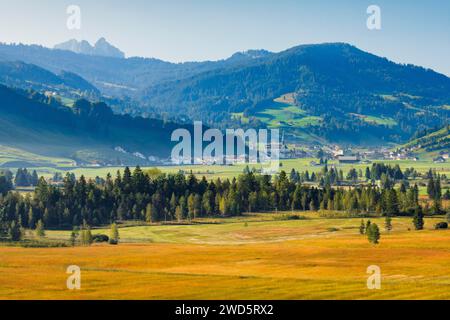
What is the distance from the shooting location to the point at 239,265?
90.3m

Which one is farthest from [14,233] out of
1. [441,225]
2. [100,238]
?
[441,225]

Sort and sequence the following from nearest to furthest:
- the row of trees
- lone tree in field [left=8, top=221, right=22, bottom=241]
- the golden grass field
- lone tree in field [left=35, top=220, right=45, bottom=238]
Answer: the golden grass field < lone tree in field [left=8, top=221, right=22, bottom=241] < lone tree in field [left=35, top=220, right=45, bottom=238] < the row of trees

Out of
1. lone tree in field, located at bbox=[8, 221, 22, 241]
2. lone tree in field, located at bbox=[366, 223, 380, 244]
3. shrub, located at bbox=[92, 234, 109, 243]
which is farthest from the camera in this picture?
shrub, located at bbox=[92, 234, 109, 243]

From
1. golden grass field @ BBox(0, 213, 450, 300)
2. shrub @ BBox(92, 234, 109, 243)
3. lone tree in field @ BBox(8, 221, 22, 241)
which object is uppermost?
lone tree in field @ BBox(8, 221, 22, 241)

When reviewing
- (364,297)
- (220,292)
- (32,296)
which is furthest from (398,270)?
(32,296)

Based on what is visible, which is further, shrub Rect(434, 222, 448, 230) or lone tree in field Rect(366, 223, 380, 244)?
shrub Rect(434, 222, 448, 230)

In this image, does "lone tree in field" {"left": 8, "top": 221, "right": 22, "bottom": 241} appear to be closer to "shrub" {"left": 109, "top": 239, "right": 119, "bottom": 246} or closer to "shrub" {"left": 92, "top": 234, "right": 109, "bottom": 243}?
"shrub" {"left": 92, "top": 234, "right": 109, "bottom": 243}

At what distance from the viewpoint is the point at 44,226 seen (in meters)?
148

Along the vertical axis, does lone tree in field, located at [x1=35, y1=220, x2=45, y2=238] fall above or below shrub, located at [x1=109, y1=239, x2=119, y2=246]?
above

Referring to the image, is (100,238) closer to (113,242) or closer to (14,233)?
(113,242)

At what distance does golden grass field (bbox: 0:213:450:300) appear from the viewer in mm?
67500

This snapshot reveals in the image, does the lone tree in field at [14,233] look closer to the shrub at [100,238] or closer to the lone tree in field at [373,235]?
the shrub at [100,238]

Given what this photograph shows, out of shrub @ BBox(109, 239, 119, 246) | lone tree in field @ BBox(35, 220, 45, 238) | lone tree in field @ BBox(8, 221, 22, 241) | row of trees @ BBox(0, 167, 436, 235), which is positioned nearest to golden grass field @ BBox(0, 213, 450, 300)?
shrub @ BBox(109, 239, 119, 246)
